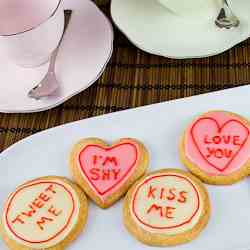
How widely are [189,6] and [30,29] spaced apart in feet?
0.93

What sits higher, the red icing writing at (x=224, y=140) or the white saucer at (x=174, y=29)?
the white saucer at (x=174, y=29)

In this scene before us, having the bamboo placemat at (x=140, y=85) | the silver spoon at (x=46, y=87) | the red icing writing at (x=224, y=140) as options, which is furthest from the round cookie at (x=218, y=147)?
the silver spoon at (x=46, y=87)

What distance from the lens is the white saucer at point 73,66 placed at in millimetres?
907

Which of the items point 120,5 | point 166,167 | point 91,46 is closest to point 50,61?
point 91,46

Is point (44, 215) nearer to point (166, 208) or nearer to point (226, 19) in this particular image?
point (166, 208)

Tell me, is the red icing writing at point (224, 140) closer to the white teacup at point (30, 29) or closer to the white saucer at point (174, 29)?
A: the white saucer at point (174, 29)

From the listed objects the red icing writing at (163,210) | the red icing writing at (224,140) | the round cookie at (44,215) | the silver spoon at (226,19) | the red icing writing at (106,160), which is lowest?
the round cookie at (44,215)

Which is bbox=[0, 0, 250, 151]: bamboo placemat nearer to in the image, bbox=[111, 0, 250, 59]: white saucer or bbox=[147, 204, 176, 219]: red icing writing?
bbox=[111, 0, 250, 59]: white saucer

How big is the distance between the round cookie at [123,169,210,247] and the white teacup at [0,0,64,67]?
0.32 m

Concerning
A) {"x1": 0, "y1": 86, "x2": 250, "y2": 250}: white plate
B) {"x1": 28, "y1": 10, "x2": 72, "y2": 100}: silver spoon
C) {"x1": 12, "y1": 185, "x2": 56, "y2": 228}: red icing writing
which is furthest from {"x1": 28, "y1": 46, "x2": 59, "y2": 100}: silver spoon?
{"x1": 12, "y1": 185, "x2": 56, "y2": 228}: red icing writing

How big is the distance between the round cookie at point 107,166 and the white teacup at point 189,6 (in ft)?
1.00

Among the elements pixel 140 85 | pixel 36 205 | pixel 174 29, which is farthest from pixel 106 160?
pixel 174 29

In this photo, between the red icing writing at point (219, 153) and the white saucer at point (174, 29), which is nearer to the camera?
the red icing writing at point (219, 153)

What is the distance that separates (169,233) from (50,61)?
1.33 ft
